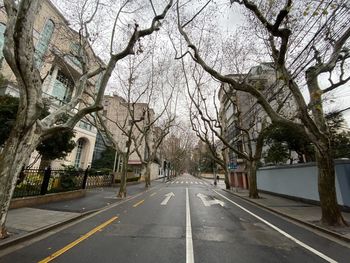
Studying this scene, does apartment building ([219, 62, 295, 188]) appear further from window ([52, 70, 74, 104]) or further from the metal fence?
window ([52, 70, 74, 104])

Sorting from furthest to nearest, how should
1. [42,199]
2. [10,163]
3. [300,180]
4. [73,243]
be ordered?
[300,180], [42,199], [73,243], [10,163]

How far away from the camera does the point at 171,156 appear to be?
58.0m

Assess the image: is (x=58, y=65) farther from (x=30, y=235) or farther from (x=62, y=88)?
(x=30, y=235)

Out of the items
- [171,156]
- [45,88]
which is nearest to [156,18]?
[45,88]

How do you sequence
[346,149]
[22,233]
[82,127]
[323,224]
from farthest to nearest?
[82,127] → [346,149] → [323,224] → [22,233]

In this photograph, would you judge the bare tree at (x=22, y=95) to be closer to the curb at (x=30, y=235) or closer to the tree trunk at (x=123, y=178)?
the curb at (x=30, y=235)

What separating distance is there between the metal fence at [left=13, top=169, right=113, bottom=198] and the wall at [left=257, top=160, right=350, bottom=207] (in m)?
14.7

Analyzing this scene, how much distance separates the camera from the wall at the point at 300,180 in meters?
10.2

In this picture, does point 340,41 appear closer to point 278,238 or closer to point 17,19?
point 278,238

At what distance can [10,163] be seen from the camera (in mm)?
4953

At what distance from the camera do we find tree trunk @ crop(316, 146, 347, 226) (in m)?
7.09

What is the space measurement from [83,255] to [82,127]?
991 inches

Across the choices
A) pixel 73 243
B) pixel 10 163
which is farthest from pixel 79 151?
pixel 73 243

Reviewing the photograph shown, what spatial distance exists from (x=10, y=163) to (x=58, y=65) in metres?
19.3
